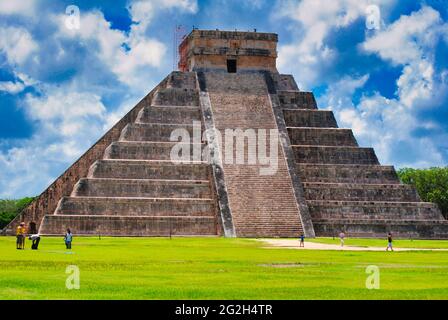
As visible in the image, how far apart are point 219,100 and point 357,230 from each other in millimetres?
13635

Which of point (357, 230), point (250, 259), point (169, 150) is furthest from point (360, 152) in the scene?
point (250, 259)

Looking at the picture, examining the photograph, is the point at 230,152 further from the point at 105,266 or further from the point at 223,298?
the point at 223,298

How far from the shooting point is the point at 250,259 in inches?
921

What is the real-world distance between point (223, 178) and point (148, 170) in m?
4.31

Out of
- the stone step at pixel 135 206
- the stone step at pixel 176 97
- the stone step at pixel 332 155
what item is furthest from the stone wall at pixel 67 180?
the stone step at pixel 332 155

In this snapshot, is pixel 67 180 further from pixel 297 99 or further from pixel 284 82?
pixel 284 82

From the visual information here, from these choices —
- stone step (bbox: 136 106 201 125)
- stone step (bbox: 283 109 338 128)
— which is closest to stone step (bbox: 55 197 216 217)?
A: stone step (bbox: 136 106 201 125)

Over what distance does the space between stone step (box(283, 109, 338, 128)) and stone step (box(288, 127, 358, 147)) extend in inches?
55.7

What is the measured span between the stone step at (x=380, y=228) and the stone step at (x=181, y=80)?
15.3 m

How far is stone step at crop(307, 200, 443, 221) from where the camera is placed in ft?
151

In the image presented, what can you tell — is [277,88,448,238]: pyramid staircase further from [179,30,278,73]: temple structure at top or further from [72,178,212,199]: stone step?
[72,178,212,199]: stone step

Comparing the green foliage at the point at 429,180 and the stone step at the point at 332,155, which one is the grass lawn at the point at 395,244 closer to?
the stone step at the point at 332,155

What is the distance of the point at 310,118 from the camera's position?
5350cm
